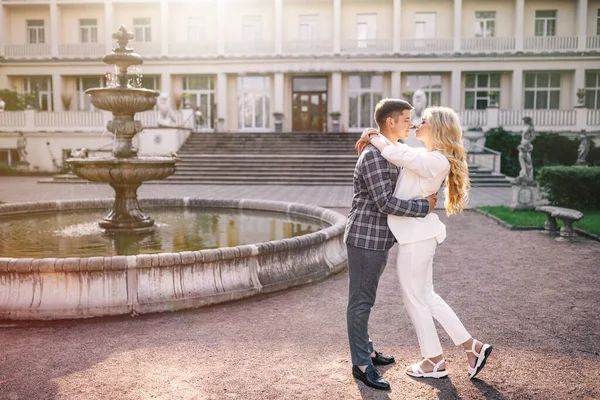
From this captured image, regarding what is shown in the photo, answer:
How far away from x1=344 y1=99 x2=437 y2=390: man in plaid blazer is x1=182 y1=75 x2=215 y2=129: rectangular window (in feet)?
109

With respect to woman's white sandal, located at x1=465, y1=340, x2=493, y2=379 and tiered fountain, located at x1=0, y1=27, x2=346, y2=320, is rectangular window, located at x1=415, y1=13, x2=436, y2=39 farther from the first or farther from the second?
woman's white sandal, located at x1=465, y1=340, x2=493, y2=379

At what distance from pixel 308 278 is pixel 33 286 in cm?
302

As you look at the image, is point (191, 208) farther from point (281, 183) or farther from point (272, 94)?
point (272, 94)

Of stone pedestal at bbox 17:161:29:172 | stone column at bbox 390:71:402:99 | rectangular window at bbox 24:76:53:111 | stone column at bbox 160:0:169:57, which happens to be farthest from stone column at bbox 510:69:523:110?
rectangular window at bbox 24:76:53:111

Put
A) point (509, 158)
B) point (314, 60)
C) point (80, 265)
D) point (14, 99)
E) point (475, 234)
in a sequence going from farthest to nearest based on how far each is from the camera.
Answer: point (314, 60), point (14, 99), point (509, 158), point (475, 234), point (80, 265)

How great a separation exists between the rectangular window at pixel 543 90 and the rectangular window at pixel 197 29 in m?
20.3

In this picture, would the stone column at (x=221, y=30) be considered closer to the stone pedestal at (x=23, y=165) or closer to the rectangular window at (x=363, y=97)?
the rectangular window at (x=363, y=97)

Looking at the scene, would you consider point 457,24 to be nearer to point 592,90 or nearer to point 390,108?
point 592,90

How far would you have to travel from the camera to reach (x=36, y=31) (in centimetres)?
3688

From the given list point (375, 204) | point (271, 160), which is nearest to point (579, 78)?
point (271, 160)

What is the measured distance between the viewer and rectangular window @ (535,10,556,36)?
34406mm

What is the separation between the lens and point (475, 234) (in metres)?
10.8

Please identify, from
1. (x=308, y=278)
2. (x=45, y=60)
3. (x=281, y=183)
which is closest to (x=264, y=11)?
(x=45, y=60)

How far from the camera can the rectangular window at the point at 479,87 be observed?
114ft
